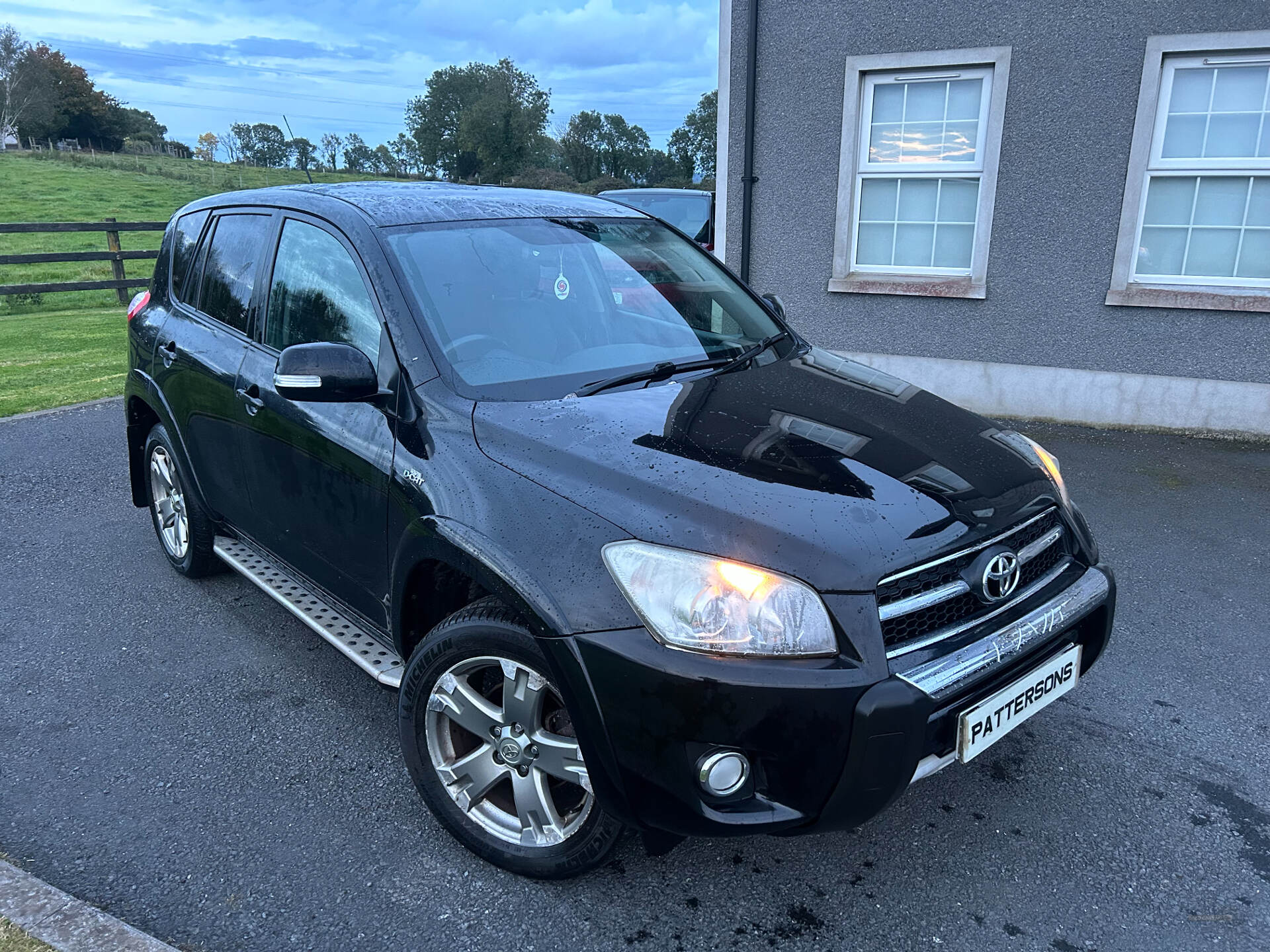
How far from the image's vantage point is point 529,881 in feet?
8.22

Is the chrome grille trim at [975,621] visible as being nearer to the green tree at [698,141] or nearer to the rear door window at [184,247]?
the rear door window at [184,247]

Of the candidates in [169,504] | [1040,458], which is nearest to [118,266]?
[169,504]

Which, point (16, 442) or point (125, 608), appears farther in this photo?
point (16, 442)

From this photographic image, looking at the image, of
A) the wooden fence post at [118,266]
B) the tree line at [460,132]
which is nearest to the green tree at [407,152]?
the tree line at [460,132]

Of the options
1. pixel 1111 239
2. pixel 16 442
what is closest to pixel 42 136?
pixel 16 442

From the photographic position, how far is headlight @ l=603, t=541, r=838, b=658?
2.04m

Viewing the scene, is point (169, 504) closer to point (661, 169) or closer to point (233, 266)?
point (233, 266)

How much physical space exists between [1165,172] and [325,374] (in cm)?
665

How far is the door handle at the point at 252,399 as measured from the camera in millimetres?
3340

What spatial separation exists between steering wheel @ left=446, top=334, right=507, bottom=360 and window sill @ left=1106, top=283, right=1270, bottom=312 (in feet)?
19.1

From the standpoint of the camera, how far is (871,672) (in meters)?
2.03

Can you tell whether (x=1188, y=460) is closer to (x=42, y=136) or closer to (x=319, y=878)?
(x=319, y=878)

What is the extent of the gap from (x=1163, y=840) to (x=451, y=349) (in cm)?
258

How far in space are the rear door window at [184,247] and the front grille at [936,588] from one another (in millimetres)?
3554
